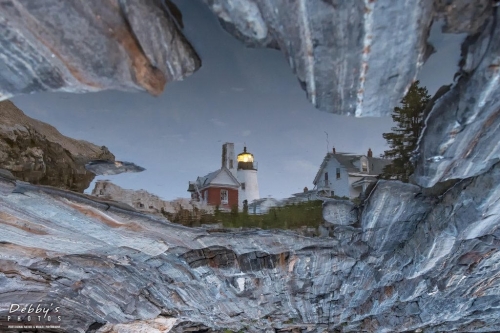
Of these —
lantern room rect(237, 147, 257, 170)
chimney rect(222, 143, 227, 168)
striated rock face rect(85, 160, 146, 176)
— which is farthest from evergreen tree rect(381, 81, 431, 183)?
striated rock face rect(85, 160, 146, 176)

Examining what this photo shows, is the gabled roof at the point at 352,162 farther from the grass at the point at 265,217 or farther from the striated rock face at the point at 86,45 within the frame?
the striated rock face at the point at 86,45

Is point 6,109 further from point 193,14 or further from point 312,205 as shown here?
point 312,205

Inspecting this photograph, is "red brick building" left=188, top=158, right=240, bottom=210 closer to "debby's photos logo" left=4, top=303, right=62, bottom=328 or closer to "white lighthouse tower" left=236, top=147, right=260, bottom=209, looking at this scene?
"white lighthouse tower" left=236, top=147, right=260, bottom=209

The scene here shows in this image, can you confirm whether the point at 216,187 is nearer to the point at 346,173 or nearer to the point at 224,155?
the point at 224,155

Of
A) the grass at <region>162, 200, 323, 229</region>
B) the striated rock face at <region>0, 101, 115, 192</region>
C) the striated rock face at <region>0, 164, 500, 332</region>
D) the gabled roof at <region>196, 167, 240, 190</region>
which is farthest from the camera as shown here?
the grass at <region>162, 200, 323, 229</region>

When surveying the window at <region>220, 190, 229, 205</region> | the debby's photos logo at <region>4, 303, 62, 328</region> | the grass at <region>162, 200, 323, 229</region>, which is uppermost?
the window at <region>220, 190, 229, 205</region>

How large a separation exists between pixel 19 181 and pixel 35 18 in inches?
101

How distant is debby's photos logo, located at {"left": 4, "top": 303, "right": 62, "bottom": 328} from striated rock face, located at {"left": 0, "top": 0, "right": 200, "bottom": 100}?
8.37m

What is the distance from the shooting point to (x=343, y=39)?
2.45 meters

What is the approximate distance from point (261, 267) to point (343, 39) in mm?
5704

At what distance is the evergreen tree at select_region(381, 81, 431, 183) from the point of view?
10.3 feet

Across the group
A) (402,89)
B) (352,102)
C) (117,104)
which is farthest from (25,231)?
(402,89)

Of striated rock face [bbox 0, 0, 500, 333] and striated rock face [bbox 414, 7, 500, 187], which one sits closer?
striated rock face [bbox 0, 0, 500, 333]

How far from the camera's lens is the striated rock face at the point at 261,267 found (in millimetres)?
4887
